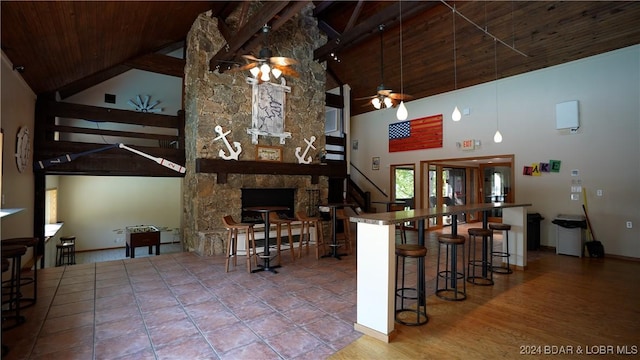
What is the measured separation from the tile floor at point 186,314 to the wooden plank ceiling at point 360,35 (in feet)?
9.62

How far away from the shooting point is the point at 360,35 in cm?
654

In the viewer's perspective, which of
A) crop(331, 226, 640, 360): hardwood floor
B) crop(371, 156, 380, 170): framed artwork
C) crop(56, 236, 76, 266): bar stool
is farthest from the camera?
crop(371, 156, 380, 170): framed artwork

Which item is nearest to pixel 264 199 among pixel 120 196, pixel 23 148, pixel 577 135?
pixel 23 148

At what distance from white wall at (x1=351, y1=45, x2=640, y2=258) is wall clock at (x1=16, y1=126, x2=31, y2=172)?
26.8 ft

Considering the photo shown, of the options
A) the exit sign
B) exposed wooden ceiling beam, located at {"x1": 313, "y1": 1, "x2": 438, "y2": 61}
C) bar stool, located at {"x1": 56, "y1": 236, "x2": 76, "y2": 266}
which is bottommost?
bar stool, located at {"x1": 56, "y1": 236, "x2": 76, "y2": 266}

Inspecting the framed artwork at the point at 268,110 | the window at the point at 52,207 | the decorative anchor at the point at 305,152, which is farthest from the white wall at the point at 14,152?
the decorative anchor at the point at 305,152

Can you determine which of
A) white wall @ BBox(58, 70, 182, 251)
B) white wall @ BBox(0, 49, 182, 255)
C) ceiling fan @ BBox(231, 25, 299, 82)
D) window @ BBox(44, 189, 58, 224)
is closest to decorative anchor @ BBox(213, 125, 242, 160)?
white wall @ BBox(0, 49, 182, 255)

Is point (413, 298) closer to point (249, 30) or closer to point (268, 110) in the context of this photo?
point (249, 30)

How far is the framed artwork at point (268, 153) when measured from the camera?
6691mm

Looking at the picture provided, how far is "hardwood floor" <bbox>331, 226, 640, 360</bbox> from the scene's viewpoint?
2438mm

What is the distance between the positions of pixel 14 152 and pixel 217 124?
Answer: 299 centimetres

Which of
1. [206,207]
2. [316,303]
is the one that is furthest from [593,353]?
[206,207]

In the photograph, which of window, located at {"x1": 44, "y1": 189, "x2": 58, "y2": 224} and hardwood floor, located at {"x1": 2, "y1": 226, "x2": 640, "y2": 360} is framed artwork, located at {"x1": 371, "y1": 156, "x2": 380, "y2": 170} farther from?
window, located at {"x1": 44, "y1": 189, "x2": 58, "y2": 224}

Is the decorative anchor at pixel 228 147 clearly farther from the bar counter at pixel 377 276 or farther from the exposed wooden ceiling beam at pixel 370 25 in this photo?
the bar counter at pixel 377 276
